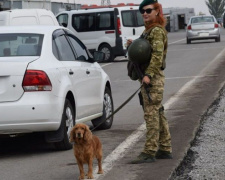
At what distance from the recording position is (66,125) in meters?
10.2

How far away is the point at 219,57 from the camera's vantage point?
31.9m

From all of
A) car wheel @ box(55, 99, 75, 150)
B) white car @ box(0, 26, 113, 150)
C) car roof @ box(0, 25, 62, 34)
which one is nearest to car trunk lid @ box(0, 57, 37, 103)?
white car @ box(0, 26, 113, 150)

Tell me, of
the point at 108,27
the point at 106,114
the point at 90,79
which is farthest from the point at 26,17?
the point at 108,27

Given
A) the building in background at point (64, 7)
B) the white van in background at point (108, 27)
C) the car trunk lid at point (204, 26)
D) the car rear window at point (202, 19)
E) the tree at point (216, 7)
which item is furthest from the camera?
the tree at point (216, 7)

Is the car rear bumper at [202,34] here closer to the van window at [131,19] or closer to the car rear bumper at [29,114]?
the van window at [131,19]

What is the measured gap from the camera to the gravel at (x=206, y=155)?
8.24 meters

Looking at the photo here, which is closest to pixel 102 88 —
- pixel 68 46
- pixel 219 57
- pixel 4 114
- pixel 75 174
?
pixel 68 46

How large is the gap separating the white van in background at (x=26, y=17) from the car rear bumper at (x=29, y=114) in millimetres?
12365

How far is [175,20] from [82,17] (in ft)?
227

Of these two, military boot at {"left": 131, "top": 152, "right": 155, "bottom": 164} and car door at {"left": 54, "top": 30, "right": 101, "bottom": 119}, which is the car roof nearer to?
car door at {"left": 54, "top": 30, "right": 101, "bottom": 119}

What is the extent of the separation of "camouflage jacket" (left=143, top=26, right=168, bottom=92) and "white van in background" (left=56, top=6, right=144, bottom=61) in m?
24.2

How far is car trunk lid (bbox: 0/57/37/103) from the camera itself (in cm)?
961

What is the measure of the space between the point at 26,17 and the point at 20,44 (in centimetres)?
1209

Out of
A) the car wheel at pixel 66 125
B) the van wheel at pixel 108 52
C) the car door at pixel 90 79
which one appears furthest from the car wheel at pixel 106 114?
the van wheel at pixel 108 52
